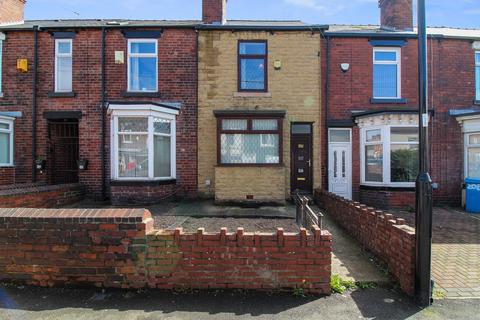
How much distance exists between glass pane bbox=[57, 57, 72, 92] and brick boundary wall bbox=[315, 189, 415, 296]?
400 inches

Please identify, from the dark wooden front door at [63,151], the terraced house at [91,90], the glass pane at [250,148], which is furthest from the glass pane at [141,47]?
the glass pane at [250,148]

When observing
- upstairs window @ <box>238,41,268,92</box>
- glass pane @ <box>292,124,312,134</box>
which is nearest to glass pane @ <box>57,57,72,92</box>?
upstairs window @ <box>238,41,268,92</box>

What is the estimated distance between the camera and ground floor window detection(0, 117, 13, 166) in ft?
34.5

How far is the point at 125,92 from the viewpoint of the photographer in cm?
1052

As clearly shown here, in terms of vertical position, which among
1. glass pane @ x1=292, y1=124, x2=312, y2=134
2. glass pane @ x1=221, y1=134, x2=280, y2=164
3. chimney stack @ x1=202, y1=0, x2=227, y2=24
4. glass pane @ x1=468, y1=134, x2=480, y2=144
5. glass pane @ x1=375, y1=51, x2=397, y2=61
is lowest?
glass pane @ x1=221, y1=134, x2=280, y2=164

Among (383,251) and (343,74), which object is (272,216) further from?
(343,74)

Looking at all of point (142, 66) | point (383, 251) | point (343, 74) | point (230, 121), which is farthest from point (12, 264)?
point (343, 74)

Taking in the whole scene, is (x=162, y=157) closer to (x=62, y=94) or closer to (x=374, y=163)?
(x=62, y=94)

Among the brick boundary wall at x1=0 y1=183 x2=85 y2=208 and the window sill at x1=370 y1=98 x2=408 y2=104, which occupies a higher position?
the window sill at x1=370 y1=98 x2=408 y2=104

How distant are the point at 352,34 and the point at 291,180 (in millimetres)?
5709

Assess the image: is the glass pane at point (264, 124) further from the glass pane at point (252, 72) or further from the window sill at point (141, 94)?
the window sill at point (141, 94)

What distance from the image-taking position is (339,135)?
35.7 feet

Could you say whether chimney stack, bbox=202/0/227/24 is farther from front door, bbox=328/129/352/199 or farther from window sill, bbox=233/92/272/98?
front door, bbox=328/129/352/199

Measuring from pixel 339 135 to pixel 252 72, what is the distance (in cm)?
390
